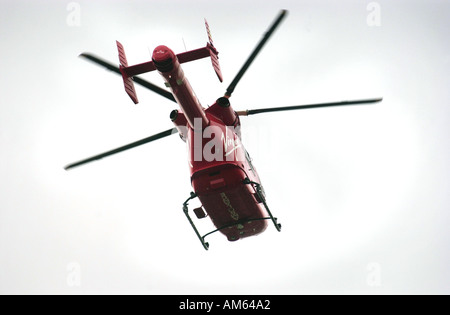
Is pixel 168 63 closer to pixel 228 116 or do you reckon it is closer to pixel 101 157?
pixel 228 116

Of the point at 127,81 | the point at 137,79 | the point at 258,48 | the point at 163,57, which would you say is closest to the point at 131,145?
the point at 137,79

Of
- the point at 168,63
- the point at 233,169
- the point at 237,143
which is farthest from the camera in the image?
the point at 237,143

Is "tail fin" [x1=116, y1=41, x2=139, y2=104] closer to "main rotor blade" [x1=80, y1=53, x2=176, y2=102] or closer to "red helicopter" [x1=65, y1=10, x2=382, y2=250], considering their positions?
"red helicopter" [x1=65, y1=10, x2=382, y2=250]

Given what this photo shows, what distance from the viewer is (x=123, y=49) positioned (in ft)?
43.6

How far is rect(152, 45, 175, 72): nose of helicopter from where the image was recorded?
39.2 ft

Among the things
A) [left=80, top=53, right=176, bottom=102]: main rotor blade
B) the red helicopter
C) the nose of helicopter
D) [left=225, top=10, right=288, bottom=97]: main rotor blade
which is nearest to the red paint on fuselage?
the red helicopter

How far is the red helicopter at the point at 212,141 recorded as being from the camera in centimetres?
1260

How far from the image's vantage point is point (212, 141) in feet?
45.2

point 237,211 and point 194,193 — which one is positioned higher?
point 194,193

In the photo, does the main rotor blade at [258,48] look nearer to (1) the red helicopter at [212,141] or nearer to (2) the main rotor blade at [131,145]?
(1) the red helicopter at [212,141]

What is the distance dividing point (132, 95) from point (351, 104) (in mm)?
5993

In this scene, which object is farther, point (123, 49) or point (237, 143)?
point (237, 143)

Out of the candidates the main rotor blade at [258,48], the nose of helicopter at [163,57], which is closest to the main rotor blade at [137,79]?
the nose of helicopter at [163,57]

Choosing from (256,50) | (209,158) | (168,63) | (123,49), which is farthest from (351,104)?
(123,49)
